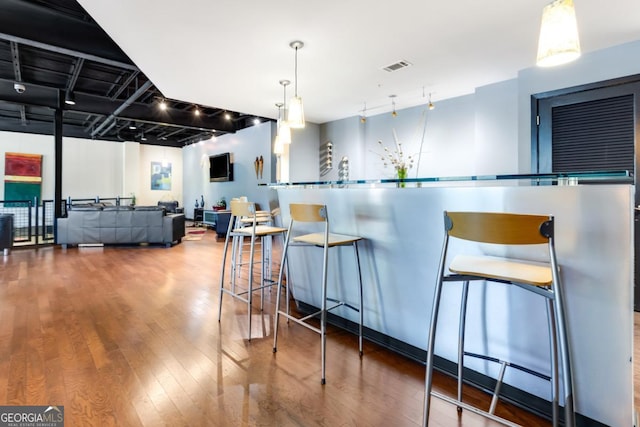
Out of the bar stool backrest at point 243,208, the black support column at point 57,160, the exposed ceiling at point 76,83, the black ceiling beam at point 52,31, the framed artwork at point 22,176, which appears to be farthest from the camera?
the framed artwork at point 22,176

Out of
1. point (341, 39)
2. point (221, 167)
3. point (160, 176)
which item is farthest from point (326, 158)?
point (160, 176)

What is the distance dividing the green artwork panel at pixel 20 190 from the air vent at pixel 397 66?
35.0ft

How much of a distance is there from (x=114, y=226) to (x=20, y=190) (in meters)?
5.50

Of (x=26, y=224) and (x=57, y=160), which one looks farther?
(x=26, y=224)

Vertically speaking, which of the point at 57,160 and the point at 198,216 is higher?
the point at 57,160

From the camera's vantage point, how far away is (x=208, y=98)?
206 inches

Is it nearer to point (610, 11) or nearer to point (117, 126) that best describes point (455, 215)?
point (610, 11)

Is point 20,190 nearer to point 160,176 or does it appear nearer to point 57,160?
point 160,176

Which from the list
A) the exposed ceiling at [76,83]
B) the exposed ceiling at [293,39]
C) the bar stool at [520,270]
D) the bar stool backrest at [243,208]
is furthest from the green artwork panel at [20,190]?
the bar stool at [520,270]

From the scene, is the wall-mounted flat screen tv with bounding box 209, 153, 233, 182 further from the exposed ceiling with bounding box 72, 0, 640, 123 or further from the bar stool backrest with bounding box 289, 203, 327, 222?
the bar stool backrest with bounding box 289, 203, 327, 222

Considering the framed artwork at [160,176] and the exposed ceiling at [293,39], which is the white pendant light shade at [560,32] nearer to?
the exposed ceiling at [293,39]

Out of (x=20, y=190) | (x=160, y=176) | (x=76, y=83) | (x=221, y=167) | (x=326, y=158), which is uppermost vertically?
(x=76, y=83)

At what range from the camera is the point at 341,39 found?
3188 mm

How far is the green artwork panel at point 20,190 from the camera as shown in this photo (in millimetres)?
9113
